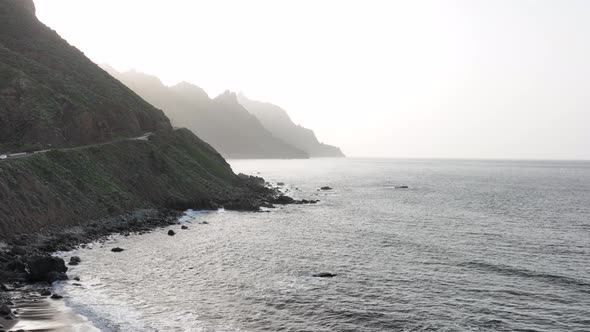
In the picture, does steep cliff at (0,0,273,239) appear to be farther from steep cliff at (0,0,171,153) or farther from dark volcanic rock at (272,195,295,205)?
dark volcanic rock at (272,195,295,205)

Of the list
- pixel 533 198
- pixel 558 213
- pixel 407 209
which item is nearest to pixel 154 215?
pixel 407 209

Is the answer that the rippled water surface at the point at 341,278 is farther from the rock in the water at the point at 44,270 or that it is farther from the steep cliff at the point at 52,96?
the steep cliff at the point at 52,96

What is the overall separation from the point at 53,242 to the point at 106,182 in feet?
83.8

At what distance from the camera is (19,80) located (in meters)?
87.8

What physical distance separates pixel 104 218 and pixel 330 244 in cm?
3194

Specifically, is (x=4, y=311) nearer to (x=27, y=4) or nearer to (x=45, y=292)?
(x=45, y=292)

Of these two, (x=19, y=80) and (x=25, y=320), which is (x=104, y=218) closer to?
(x=25, y=320)

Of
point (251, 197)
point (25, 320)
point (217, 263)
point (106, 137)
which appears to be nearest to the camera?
point (25, 320)

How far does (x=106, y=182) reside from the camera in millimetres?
71188

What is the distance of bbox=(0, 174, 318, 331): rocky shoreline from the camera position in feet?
112

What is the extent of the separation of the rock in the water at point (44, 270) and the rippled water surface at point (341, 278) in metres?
2.16

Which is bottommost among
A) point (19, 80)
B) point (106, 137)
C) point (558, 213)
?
point (558, 213)

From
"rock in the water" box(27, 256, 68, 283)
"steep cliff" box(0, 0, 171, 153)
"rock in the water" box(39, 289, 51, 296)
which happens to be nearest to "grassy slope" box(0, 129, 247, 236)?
"steep cliff" box(0, 0, 171, 153)

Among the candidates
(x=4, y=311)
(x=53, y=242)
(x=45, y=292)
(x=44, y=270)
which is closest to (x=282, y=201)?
(x=53, y=242)
